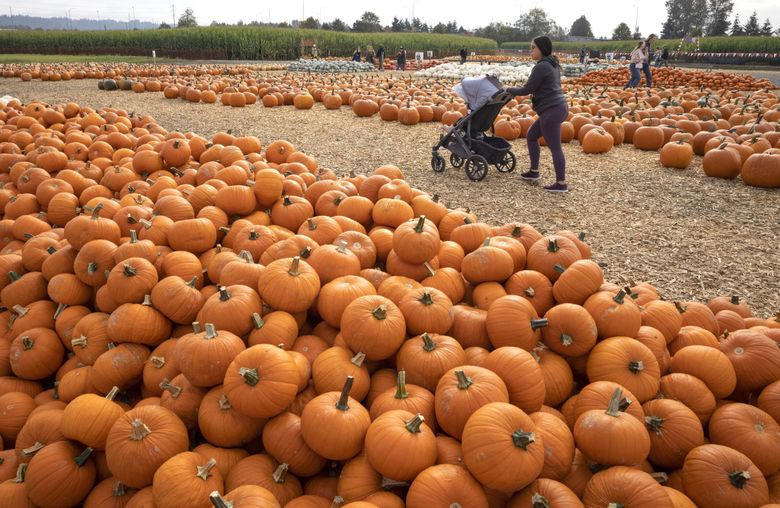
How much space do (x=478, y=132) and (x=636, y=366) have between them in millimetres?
6103

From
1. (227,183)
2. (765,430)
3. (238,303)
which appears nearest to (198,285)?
(238,303)

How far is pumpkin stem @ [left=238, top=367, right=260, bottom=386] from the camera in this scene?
1.83 metres

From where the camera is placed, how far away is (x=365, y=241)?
2.98 meters

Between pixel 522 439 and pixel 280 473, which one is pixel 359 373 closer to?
pixel 280 473

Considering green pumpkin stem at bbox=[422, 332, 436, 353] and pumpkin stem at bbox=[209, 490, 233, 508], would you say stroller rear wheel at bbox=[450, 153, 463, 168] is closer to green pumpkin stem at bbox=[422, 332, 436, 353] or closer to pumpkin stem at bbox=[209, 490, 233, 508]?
green pumpkin stem at bbox=[422, 332, 436, 353]

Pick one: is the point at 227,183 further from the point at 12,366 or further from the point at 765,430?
the point at 765,430

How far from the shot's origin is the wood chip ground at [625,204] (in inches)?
177

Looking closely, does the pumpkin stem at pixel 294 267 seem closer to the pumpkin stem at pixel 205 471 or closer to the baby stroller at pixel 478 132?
the pumpkin stem at pixel 205 471

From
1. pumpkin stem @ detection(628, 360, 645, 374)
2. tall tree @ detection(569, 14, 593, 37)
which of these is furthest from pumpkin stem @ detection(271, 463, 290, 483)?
tall tree @ detection(569, 14, 593, 37)

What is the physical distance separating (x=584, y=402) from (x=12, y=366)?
10.2ft

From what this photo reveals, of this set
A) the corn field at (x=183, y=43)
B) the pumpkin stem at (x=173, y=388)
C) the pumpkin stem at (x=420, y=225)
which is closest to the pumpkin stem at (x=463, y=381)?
the pumpkin stem at (x=420, y=225)

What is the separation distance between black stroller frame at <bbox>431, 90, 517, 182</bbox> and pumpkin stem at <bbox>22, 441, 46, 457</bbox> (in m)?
6.29

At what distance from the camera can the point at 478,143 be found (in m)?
7.30

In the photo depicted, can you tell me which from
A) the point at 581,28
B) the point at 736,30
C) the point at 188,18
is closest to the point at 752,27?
the point at 736,30
